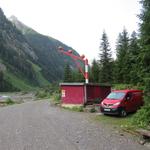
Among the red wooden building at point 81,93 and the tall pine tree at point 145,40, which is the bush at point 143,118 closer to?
the tall pine tree at point 145,40

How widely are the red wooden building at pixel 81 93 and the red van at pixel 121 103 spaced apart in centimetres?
705

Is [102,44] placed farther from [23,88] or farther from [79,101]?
[23,88]

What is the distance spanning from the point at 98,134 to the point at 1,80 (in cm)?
15595

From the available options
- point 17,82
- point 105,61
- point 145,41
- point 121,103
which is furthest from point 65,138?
point 17,82

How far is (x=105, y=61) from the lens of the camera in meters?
72.0

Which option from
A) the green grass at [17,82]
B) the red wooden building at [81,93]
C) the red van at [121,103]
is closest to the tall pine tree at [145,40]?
the red van at [121,103]

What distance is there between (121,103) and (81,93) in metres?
9.03

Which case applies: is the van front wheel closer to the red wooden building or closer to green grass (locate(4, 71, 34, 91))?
the red wooden building

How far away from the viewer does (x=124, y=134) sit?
15.1 meters

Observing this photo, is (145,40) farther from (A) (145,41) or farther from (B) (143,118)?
(B) (143,118)

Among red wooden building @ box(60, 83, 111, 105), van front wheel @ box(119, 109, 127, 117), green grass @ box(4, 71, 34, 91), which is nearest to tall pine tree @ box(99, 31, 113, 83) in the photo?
red wooden building @ box(60, 83, 111, 105)

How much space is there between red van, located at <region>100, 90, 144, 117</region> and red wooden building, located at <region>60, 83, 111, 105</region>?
7.05m

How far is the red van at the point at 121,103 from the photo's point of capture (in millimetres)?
23797

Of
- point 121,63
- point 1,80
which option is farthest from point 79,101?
point 1,80
